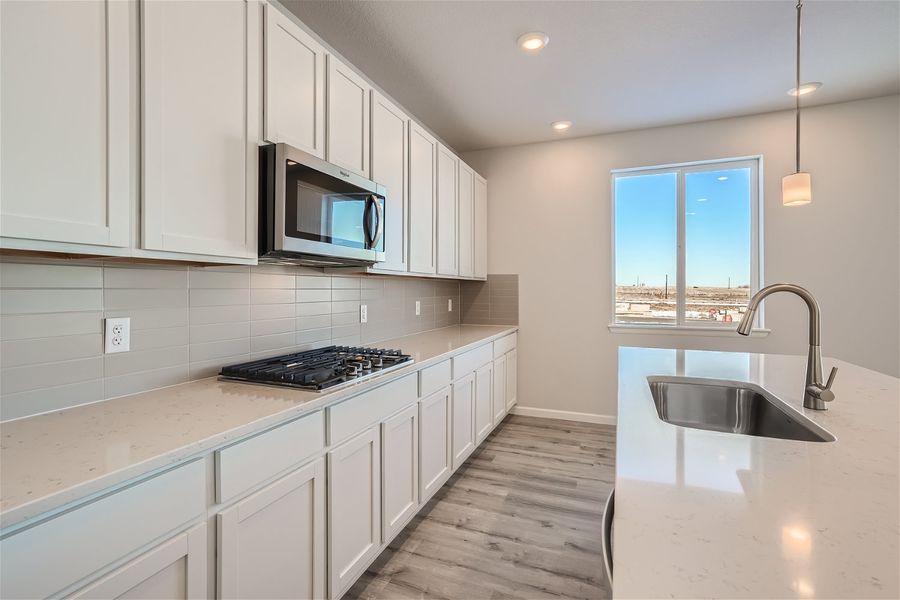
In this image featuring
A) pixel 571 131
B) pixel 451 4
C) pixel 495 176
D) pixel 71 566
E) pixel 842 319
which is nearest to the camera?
pixel 71 566

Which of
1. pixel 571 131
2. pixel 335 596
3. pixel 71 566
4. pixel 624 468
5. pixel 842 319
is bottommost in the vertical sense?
pixel 335 596

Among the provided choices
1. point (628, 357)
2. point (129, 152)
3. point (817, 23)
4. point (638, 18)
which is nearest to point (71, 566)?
point (129, 152)

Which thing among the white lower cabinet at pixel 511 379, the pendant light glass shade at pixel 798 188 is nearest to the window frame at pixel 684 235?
the white lower cabinet at pixel 511 379

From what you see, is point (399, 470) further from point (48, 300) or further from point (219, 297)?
point (48, 300)

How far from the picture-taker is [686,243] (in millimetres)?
3713

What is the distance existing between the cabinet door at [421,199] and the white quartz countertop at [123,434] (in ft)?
4.15

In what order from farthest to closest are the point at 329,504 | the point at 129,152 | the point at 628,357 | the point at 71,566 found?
1. the point at 628,357
2. the point at 329,504
3. the point at 129,152
4. the point at 71,566

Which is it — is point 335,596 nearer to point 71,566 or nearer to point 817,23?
point 71,566

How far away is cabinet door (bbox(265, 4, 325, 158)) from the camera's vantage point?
62.4 inches

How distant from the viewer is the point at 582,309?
3.97 meters

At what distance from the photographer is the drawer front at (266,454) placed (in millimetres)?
1111

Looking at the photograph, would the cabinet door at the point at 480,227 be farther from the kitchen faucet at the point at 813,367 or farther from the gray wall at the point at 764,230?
the kitchen faucet at the point at 813,367

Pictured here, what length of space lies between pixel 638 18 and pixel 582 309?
2390mm

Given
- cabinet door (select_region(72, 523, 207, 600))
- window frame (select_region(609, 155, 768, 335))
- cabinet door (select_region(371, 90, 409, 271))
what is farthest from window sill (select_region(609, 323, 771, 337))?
cabinet door (select_region(72, 523, 207, 600))
